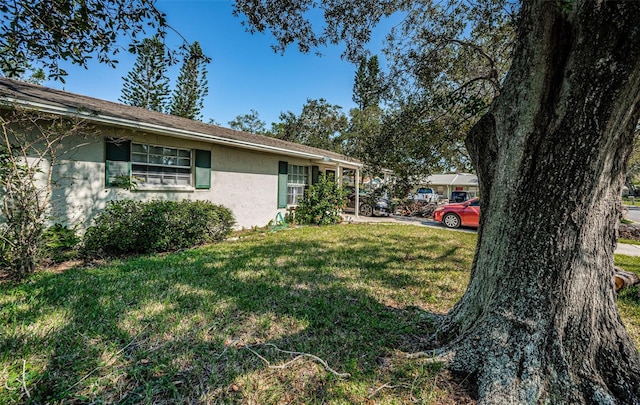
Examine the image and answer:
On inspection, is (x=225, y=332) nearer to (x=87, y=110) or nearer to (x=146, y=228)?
(x=146, y=228)

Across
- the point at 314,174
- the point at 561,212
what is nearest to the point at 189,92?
the point at 314,174

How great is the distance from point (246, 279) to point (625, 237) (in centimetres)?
1456

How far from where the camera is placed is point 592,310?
2004 millimetres

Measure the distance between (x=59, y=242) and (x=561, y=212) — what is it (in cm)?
702

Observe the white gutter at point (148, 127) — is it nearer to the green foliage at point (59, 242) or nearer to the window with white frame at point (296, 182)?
the window with white frame at point (296, 182)

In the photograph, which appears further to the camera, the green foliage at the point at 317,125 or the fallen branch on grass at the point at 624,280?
the green foliage at the point at 317,125

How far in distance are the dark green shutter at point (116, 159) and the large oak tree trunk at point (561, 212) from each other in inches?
272

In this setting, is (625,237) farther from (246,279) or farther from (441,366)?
(246,279)

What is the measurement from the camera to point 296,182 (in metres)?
11.4

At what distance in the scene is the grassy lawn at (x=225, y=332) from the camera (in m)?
2.00

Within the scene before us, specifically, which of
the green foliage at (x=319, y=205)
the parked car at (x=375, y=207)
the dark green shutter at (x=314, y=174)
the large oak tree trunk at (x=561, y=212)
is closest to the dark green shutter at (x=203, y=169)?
the green foliage at (x=319, y=205)

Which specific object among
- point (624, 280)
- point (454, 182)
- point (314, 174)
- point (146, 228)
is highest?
point (454, 182)

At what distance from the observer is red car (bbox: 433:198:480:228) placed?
11617 mm

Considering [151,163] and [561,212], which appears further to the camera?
[151,163]
